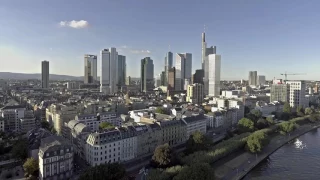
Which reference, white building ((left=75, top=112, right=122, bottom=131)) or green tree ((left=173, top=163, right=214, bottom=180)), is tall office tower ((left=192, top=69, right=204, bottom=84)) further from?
green tree ((left=173, top=163, right=214, bottom=180))

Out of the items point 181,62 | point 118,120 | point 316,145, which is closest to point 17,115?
point 118,120

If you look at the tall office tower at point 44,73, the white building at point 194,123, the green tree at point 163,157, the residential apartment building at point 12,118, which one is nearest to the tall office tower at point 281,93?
the white building at point 194,123

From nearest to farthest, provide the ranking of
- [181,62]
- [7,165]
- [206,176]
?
[206,176], [7,165], [181,62]

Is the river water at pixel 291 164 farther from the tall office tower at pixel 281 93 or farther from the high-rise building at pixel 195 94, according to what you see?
the high-rise building at pixel 195 94

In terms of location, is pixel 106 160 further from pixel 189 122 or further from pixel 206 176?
pixel 189 122

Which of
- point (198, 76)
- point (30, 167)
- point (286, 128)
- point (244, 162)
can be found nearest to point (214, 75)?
point (198, 76)

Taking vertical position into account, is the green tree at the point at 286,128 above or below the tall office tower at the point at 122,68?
below
